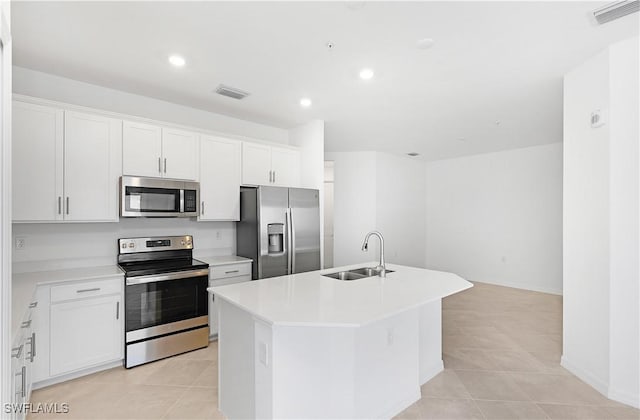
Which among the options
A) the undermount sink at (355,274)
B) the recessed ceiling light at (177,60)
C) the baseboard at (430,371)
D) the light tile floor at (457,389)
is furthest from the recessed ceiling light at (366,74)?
the light tile floor at (457,389)

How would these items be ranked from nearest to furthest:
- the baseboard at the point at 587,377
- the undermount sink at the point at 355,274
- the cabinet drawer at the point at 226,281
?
the baseboard at the point at 587,377
the undermount sink at the point at 355,274
the cabinet drawer at the point at 226,281

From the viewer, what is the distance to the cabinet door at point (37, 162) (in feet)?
8.52

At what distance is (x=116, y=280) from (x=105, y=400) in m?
0.92

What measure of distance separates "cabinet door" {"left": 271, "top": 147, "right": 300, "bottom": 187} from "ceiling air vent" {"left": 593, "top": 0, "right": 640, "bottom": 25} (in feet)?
10.5

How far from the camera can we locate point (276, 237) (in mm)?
3805

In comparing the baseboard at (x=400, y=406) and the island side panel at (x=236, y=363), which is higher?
the island side panel at (x=236, y=363)

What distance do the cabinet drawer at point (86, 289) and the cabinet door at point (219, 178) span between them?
106 cm

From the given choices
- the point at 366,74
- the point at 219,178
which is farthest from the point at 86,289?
the point at 366,74

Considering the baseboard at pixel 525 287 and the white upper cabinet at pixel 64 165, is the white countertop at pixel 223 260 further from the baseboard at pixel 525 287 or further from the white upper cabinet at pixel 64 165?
the baseboard at pixel 525 287

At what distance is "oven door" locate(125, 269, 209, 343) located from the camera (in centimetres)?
292

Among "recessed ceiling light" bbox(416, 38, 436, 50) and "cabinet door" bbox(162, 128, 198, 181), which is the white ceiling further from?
"cabinet door" bbox(162, 128, 198, 181)

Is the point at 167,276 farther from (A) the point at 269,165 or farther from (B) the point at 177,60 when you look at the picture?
(B) the point at 177,60

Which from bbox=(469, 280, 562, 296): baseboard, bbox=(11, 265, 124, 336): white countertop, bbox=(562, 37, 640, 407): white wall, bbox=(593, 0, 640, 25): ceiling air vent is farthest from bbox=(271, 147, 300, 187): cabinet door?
bbox=(469, 280, 562, 296): baseboard

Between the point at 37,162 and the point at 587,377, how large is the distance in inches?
190
